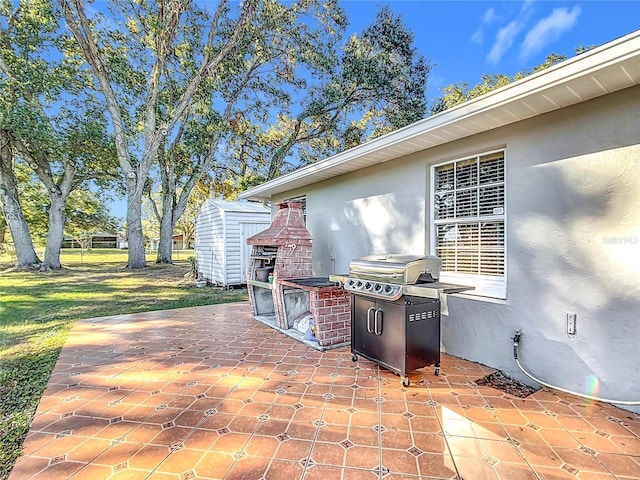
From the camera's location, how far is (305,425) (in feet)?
8.36

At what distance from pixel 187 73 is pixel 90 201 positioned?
13.4 m

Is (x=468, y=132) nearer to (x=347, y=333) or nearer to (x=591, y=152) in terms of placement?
(x=591, y=152)

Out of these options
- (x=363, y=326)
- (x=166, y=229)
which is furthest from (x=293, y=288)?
(x=166, y=229)

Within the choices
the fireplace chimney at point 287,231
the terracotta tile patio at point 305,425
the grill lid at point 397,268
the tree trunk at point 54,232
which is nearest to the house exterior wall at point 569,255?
the terracotta tile patio at point 305,425

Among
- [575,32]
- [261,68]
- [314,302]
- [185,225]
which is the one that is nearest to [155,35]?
[261,68]

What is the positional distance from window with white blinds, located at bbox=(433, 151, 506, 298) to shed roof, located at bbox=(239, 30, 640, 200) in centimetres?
43

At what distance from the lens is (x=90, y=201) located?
21031 millimetres

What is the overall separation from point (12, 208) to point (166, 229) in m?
5.77

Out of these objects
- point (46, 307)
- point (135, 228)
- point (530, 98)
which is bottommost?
point (46, 307)

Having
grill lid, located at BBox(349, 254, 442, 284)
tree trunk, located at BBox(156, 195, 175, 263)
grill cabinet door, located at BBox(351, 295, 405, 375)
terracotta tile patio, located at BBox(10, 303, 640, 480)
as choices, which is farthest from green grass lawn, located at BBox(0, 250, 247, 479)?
grill lid, located at BBox(349, 254, 442, 284)

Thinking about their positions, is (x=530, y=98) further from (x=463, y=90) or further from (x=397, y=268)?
(x=463, y=90)

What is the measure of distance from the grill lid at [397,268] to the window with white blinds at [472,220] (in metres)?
0.66

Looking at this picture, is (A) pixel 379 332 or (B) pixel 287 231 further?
(B) pixel 287 231

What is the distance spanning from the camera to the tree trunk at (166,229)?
53.7 ft
